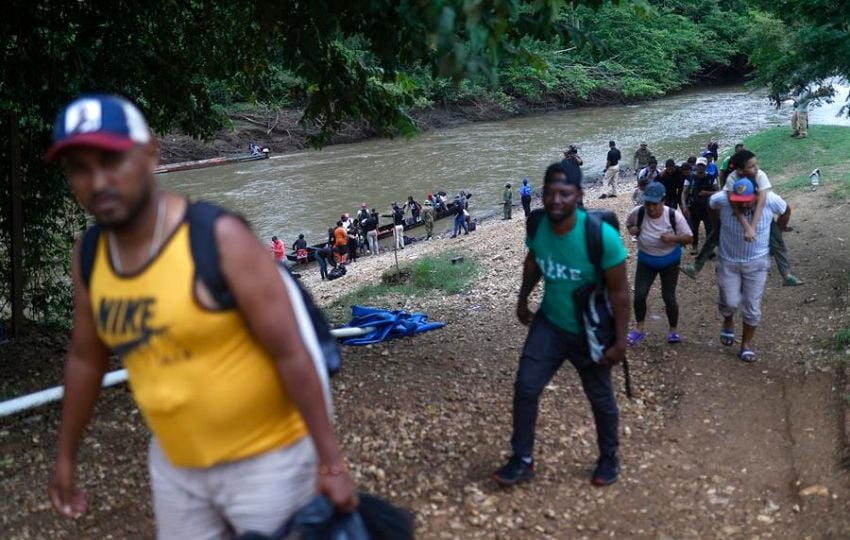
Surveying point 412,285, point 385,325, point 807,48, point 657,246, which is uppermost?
point 807,48

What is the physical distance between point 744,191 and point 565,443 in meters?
2.71

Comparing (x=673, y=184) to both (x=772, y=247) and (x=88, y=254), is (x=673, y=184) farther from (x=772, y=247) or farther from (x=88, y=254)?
(x=88, y=254)

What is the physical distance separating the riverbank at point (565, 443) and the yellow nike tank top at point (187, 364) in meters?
2.10

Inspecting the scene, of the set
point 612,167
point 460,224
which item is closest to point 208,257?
point 460,224

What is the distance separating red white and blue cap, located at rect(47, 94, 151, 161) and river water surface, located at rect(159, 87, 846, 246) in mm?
22251

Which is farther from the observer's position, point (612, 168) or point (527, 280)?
point (612, 168)

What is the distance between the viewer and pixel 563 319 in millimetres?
4141

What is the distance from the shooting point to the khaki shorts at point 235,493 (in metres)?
2.17

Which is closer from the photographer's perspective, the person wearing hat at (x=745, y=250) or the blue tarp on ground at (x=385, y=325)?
the person wearing hat at (x=745, y=250)

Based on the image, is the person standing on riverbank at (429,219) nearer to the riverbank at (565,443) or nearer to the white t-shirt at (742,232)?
the riverbank at (565,443)

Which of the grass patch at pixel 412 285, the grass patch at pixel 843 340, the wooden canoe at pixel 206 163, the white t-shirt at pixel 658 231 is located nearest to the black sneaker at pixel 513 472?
the white t-shirt at pixel 658 231

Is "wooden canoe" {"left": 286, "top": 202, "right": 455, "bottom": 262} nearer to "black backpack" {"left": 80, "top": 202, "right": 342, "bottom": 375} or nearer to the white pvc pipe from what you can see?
the white pvc pipe

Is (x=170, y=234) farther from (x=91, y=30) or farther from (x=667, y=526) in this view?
(x=91, y=30)

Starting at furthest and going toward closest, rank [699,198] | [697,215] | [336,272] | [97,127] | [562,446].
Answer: [336,272]
[697,215]
[699,198]
[562,446]
[97,127]
